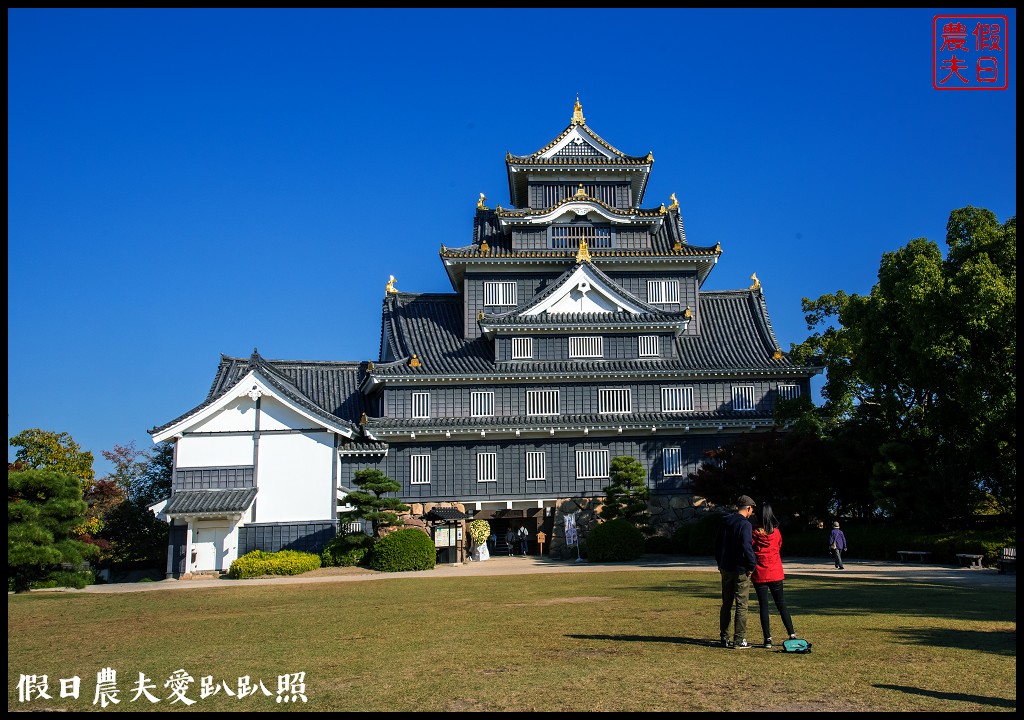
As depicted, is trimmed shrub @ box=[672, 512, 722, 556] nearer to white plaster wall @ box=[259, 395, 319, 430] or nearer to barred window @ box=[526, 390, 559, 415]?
barred window @ box=[526, 390, 559, 415]

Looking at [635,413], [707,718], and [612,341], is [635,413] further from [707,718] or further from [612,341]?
[707,718]

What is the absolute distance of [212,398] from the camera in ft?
122

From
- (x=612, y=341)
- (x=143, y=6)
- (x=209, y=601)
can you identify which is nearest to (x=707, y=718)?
(x=143, y=6)

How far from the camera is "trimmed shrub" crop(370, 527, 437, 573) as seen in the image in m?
32.3

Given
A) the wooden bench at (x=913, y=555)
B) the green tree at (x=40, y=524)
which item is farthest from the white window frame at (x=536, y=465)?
the green tree at (x=40, y=524)

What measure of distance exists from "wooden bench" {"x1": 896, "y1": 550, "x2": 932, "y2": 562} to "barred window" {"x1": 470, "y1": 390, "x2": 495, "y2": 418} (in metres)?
18.3

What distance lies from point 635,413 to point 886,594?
23068 millimetres

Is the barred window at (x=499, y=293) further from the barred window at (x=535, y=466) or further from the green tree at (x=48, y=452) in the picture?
the green tree at (x=48, y=452)

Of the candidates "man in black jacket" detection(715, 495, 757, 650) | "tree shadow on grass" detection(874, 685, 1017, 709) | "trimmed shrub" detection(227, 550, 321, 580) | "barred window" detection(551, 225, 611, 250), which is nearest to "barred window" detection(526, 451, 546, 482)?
"trimmed shrub" detection(227, 550, 321, 580)

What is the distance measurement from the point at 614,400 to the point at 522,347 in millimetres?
4869

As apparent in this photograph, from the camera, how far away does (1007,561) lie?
2406cm

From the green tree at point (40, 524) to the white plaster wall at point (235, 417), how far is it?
9.65 metres

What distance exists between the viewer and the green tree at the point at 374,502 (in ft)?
109

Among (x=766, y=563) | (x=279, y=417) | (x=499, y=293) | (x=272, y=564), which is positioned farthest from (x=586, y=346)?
(x=766, y=563)
